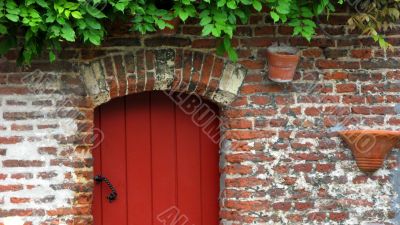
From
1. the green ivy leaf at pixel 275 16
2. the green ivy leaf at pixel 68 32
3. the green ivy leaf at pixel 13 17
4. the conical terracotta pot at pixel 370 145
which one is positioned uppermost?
the green ivy leaf at pixel 275 16

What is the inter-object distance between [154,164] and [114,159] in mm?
288

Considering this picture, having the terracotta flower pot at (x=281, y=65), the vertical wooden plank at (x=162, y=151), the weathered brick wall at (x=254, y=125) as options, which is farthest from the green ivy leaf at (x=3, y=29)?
the terracotta flower pot at (x=281, y=65)

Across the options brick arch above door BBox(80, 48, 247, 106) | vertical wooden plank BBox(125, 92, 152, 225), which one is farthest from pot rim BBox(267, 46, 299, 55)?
vertical wooden plank BBox(125, 92, 152, 225)

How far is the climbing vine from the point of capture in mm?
3646

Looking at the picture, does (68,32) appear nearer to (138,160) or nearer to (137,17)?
(137,17)

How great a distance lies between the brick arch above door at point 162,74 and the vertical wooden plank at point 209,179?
15.6 inches

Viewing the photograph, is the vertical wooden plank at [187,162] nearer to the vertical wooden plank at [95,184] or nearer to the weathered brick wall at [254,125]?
the weathered brick wall at [254,125]

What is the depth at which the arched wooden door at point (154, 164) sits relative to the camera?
4.51 meters

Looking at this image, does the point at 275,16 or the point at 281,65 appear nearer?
the point at 275,16

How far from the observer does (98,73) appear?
4238 mm

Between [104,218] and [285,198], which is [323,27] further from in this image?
[104,218]

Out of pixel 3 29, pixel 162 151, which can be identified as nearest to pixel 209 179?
pixel 162 151

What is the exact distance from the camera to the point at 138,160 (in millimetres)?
4535

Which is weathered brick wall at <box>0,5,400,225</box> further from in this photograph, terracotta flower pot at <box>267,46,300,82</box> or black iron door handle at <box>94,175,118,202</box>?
black iron door handle at <box>94,175,118,202</box>
